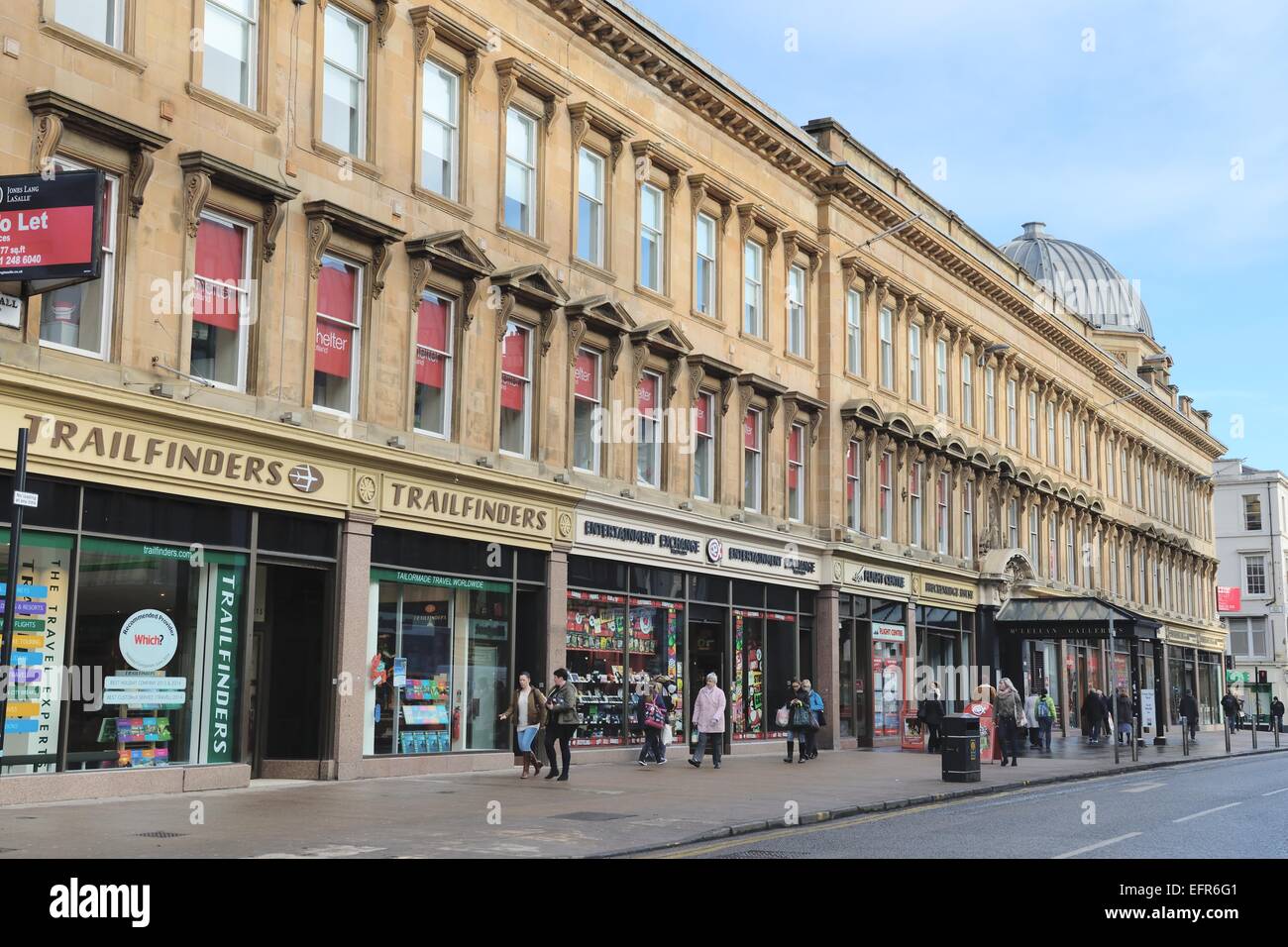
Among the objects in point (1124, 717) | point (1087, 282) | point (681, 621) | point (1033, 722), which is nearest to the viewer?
point (681, 621)

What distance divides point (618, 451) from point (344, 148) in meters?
8.98

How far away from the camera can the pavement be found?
535 inches

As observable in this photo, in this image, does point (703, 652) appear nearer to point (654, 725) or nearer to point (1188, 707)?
point (654, 725)

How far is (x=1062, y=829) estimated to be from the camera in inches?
648

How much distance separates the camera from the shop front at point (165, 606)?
57.3ft

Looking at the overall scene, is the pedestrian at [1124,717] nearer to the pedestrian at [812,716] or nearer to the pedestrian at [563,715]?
the pedestrian at [812,716]

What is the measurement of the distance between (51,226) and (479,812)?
8590mm

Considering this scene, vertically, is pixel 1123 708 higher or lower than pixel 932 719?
higher

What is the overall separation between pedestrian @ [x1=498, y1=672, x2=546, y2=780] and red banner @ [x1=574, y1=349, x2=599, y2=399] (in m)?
6.96

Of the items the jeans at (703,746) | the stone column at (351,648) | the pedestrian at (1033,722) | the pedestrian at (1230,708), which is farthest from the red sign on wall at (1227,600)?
the stone column at (351,648)

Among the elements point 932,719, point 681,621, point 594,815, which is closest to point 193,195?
point 594,815

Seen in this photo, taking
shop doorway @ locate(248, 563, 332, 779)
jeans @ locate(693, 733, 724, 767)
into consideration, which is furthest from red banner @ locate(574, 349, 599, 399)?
shop doorway @ locate(248, 563, 332, 779)

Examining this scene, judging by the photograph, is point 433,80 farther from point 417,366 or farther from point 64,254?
point 64,254
